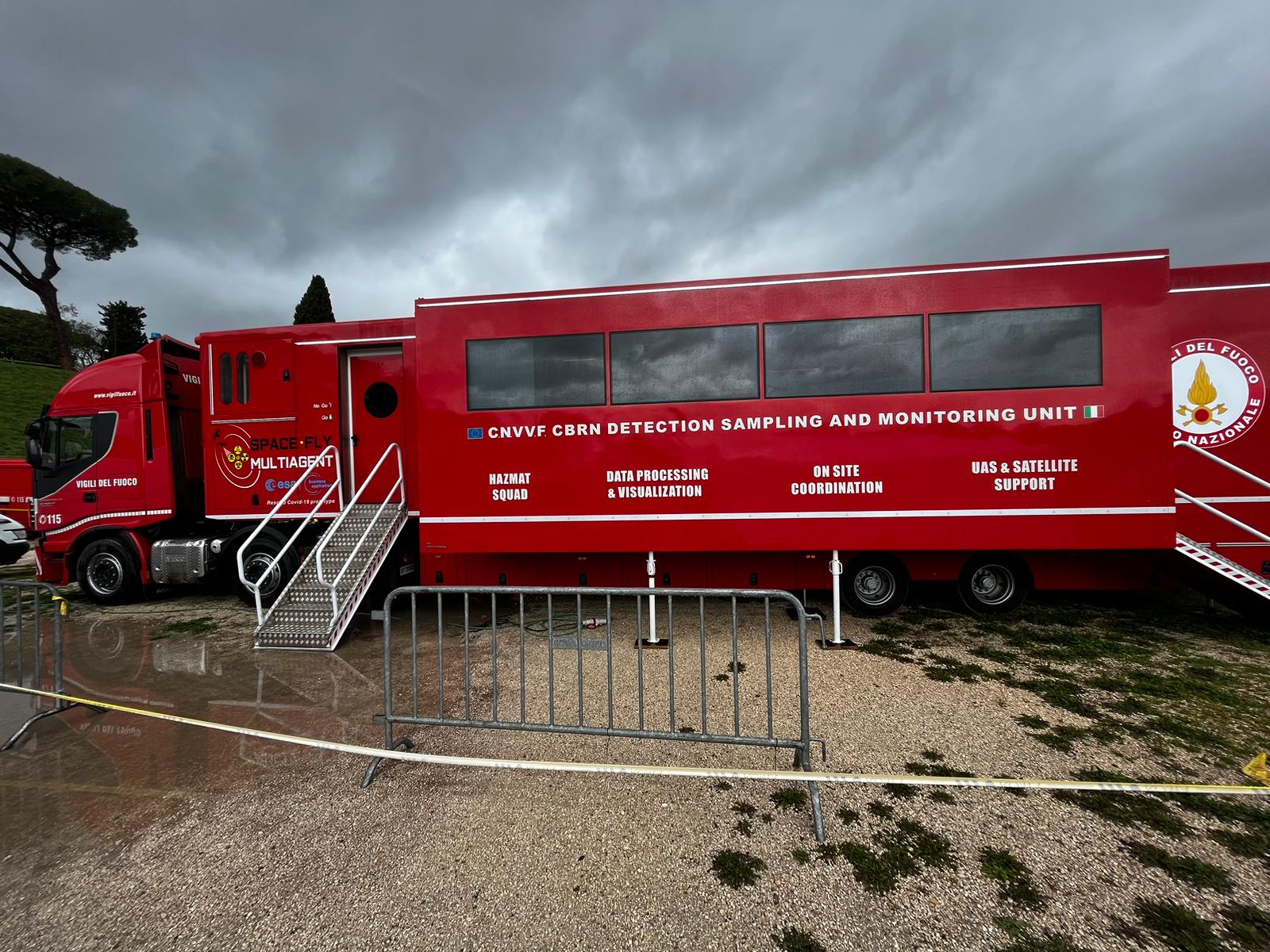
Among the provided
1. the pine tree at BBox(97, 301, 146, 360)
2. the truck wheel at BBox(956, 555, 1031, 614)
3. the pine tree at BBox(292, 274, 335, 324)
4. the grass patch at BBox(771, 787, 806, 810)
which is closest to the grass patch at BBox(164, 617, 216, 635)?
the grass patch at BBox(771, 787, 806, 810)

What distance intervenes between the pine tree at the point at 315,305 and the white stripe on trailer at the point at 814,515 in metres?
30.7

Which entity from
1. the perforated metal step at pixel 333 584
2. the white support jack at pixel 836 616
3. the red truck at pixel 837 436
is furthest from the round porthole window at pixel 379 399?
the white support jack at pixel 836 616

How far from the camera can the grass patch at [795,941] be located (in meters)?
1.91

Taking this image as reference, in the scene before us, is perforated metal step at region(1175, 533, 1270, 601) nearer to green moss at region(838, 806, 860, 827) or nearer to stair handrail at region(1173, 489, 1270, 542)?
stair handrail at region(1173, 489, 1270, 542)

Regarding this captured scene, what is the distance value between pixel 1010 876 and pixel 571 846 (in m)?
2.01

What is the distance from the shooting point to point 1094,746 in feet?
10.7

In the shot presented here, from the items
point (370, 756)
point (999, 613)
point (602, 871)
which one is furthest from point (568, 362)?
point (999, 613)

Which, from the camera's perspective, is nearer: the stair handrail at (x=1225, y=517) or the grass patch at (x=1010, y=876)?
the grass patch at (x=1010, y=876)

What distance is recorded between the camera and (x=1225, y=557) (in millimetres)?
5418

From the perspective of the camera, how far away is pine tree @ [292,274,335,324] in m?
29.3

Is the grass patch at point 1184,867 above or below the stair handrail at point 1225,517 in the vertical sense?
below

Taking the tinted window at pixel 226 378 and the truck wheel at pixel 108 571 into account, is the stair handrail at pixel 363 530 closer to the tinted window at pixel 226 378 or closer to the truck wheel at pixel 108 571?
the tinted window at pixel 226 378

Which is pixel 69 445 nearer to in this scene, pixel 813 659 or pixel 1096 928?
pixel 813 659

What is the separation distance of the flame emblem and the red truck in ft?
0.08
